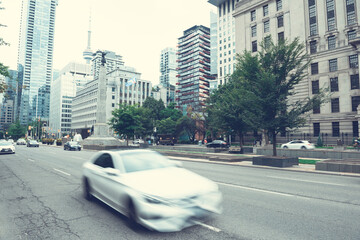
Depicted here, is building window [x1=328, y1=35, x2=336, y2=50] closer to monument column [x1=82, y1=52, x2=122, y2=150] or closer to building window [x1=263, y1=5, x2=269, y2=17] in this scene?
building window [x1=263, y1=5, x2=269, y2=17]

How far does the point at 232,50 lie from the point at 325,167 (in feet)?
310

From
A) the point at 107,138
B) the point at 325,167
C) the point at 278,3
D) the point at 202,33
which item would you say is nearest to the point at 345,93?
the point at 278,3

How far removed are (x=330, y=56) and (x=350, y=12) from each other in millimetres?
7322

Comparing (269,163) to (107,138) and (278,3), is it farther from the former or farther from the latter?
(278,3)

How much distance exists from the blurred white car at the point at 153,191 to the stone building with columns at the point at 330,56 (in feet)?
113

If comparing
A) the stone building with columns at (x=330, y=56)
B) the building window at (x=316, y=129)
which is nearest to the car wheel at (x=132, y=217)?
the stone building with columns at (x=330, y=56)

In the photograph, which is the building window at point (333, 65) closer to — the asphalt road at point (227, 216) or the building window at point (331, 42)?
the building window at point (331, 42)

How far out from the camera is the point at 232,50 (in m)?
100

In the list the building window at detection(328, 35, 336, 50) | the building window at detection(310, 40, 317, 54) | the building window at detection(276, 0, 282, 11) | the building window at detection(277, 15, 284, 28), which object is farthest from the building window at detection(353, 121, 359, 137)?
the building window at detection(276, 0, 282, 11)

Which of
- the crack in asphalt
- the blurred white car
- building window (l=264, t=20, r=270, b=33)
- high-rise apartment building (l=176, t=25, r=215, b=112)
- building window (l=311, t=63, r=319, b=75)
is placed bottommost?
the crack in asphalt

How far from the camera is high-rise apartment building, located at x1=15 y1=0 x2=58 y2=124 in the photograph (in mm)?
183663

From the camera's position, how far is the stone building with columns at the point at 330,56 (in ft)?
118

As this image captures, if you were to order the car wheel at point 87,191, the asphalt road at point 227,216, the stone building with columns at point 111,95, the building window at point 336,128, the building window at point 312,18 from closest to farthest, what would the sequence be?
the asphalt road at point 227,216 < the car wheel at point 87,191 < the building window at point 336,128 < the building window at point 312,18 < the stone building with columns at point 111,95

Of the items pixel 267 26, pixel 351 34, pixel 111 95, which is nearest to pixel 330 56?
pixel 351 34
